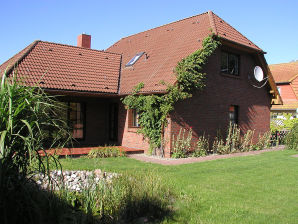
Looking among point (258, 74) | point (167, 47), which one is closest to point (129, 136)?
point (167, 47)

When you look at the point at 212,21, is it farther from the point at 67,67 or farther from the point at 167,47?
the point at 67,67

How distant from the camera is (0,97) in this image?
11.7 feet

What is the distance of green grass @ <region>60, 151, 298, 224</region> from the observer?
5395 millimetres

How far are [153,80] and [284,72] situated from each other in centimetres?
2901

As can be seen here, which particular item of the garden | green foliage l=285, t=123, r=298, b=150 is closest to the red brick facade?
green foliage l=285, t=123, r=298, b=150

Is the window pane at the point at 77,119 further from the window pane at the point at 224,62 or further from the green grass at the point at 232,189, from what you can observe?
the window pane at the point at 224,62

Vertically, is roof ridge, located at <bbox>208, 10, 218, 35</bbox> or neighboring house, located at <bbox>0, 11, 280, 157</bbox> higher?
roof ridge, located at <bbox>208, 10, 218, 35</bbox>

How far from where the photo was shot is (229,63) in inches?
645

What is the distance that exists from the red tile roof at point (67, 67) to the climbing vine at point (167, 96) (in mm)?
2311

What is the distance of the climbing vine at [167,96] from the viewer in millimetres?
12625

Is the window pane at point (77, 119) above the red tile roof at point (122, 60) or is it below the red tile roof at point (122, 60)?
below

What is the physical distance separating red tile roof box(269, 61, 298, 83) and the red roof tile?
2037 cm

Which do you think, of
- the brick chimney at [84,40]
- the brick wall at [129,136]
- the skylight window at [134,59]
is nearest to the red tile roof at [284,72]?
the skylight window at [134,59]

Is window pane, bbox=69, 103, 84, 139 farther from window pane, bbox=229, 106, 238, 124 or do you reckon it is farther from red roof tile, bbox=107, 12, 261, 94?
window pane, bbox=229, 106, 238, 124
